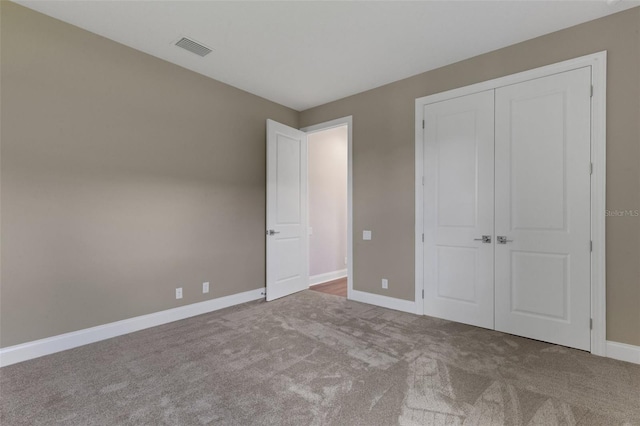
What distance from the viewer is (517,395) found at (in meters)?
1.93

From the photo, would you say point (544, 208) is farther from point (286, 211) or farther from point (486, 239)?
point (286, 211)

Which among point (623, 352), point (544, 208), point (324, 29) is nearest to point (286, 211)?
point (324, 29)

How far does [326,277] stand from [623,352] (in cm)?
380

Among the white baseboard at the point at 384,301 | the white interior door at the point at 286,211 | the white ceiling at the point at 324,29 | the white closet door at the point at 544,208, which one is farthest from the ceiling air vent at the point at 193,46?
the white baseboard at the point at 384,301

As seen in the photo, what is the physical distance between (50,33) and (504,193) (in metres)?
4.38

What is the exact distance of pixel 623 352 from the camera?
94.1 inches

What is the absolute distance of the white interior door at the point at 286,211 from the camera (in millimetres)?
4094

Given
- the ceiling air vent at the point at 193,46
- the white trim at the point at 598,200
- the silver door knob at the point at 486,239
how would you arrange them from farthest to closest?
the silver door knob at the point at 486,239, the ceiling air vent at the point at 193,46, the white trim at the point at 598,200

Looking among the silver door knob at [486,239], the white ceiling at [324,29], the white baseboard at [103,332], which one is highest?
the white ceiling at [324,29]

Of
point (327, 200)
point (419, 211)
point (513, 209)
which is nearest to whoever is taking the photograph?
point (513, 209)

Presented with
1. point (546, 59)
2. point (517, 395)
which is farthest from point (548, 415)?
point (546, 59)

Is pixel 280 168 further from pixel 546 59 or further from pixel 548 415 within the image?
pixel 548 415

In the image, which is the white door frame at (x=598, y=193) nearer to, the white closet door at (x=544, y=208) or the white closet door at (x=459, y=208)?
the white closet door at (x=544, y=208)

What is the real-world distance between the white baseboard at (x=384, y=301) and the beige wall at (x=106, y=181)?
5.06ft
